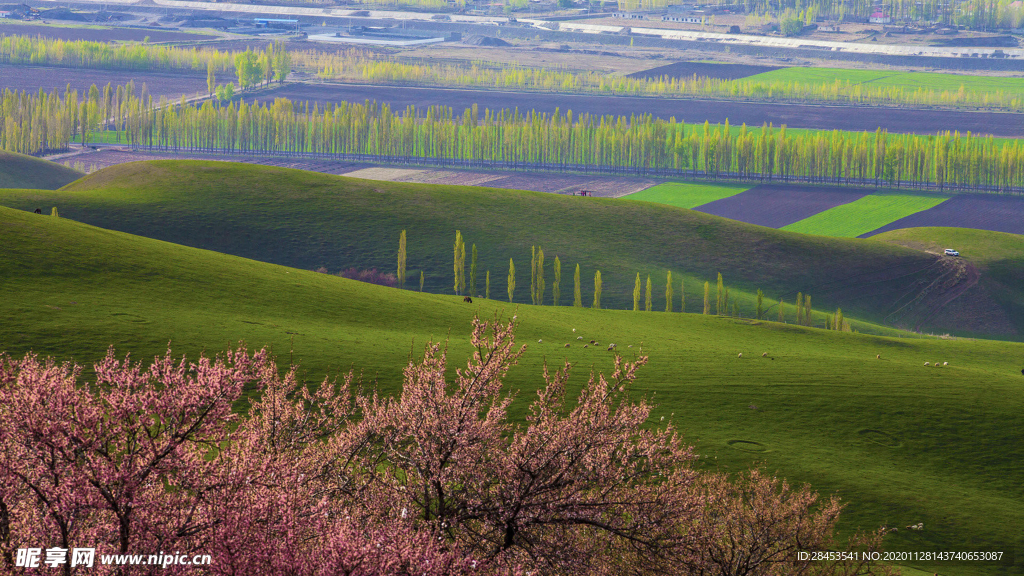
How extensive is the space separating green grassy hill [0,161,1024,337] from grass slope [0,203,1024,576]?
1278 inches

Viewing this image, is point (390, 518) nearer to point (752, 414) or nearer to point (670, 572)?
point (670, 572)

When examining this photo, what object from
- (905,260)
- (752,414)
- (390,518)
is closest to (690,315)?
(752,414)

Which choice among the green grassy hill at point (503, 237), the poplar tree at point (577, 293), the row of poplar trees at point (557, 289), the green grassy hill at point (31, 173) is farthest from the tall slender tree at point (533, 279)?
the green grassy hill at point (31, 173)

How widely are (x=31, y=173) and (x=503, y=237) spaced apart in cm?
9280

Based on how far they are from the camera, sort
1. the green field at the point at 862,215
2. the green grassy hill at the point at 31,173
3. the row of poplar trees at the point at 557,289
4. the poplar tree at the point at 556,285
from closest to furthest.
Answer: the row of poplar trees at the point at 557,289, the poplar tree at the point at 556,285, the green grassy hill at the point at 31,173, the green field at the point at 862,215

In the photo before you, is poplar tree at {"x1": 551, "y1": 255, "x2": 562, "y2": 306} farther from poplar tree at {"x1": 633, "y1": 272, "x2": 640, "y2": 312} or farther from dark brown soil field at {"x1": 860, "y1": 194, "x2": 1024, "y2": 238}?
dark brown soil field at {"x1": 860, "y1": 194, "x2": 1024, "y2": 238}

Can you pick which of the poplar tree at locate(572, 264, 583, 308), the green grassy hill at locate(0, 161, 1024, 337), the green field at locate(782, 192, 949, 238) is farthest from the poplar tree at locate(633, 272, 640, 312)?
the green field at locate(782, 192, 949, 238)

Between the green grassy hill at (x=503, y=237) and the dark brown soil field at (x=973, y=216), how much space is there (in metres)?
44.3

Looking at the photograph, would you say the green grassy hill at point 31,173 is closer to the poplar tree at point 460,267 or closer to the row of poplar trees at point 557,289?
the row of poplar trees at point 557,289

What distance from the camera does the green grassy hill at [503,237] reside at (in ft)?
367

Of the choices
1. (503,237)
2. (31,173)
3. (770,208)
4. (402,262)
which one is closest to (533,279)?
(503,237)

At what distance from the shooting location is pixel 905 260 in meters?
136

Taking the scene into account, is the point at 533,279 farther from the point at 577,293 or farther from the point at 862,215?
the point at 862,215

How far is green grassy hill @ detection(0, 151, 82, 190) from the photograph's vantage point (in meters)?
152
